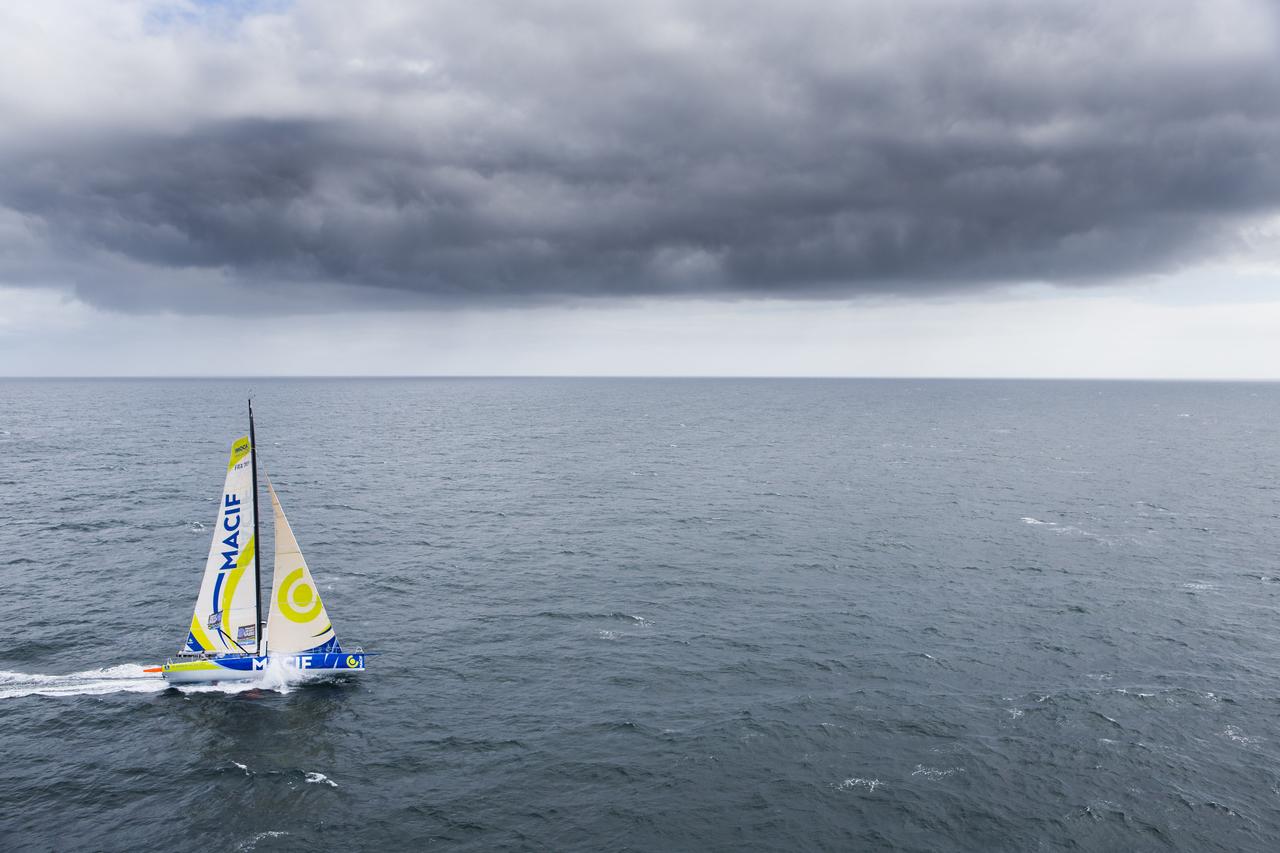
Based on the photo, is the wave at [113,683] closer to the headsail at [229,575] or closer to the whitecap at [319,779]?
the headsail at [229,575]

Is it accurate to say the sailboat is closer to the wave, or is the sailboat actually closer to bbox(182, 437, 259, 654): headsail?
bbox(182, 437, 259, 654): headsail

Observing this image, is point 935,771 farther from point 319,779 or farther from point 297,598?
point 297,598

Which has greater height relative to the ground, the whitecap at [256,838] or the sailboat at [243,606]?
the sailboat at [243,606]

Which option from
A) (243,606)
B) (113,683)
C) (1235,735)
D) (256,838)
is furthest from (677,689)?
(113,683)

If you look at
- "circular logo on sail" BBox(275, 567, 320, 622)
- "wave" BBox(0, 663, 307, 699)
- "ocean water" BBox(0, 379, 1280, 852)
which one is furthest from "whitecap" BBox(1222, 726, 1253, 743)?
"wave" BBox(0, 663, 307, 699)

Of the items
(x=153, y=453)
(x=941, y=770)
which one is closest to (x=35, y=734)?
(x=941, y=770)

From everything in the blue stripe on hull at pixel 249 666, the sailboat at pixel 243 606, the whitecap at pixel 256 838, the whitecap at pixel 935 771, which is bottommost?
the whitecap at pixel 256 838

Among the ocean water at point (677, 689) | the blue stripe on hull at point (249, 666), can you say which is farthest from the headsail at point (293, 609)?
the ocean water at point (677, 689)
